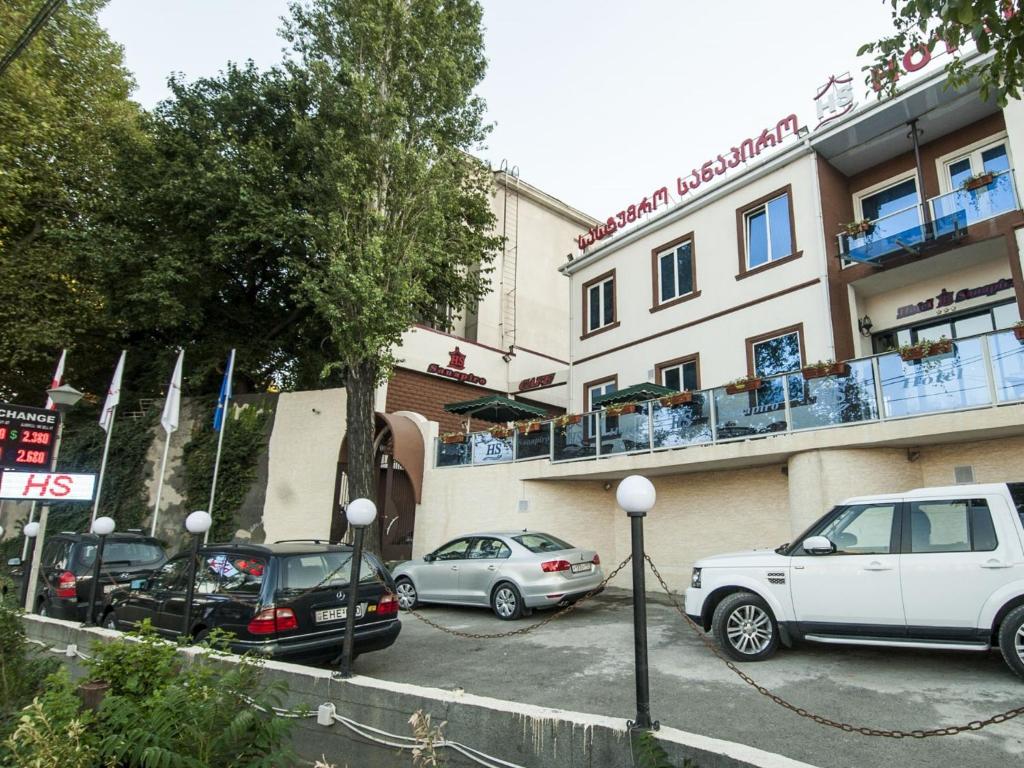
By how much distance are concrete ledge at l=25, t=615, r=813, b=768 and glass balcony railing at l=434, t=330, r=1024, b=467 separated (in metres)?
8.33

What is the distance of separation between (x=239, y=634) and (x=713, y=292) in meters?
13.5

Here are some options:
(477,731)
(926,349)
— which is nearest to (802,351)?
(926,349)

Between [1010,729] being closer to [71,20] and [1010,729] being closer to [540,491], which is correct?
[540,491]

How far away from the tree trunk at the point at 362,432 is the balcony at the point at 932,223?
11163mm

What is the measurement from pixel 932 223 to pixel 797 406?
5023 millimetres

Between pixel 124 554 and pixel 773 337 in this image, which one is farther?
pixel 773 337

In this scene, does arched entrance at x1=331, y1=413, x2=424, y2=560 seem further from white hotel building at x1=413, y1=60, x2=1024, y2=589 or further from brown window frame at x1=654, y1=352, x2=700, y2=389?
brown window frame at x1=654, y1=352, x2=700, y2=389

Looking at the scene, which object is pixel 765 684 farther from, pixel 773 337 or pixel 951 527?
pixel 773 337

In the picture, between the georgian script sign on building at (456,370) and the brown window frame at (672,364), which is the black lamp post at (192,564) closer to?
the brown window frame at (672,364)

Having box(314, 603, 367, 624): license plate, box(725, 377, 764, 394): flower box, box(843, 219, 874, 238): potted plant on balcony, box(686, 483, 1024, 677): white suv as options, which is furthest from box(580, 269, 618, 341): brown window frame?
box(314, 603, 367, 624): license plate

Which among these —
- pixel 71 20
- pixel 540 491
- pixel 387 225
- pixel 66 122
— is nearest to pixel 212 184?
pixel 387 225

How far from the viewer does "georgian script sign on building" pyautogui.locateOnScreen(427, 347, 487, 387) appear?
2063 centimetres

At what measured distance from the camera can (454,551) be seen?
11.8 m

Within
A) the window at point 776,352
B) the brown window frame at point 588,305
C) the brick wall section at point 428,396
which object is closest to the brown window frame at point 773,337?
the window at point 776,352
